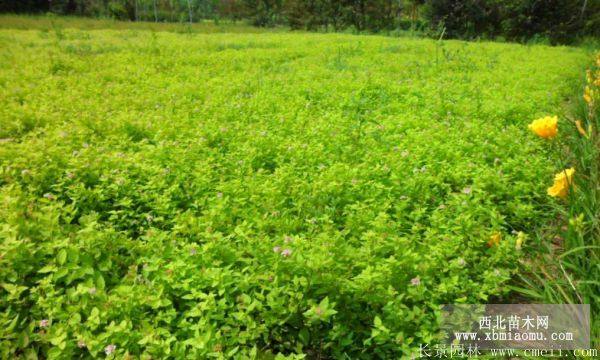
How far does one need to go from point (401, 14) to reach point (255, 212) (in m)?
40.9

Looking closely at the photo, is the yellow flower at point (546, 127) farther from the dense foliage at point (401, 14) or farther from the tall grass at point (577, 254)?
the dense foliage at point (401, 14)

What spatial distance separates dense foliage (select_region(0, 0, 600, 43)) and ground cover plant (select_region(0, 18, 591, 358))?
13563mm

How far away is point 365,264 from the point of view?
249 cm

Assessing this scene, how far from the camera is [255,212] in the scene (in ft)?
10.8

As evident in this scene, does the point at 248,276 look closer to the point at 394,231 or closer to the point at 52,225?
the point at 394,231

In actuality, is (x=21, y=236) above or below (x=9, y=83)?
below

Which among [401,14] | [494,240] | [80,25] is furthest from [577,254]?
[401,14]

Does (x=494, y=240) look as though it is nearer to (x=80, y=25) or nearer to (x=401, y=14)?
(x=80, y=25)

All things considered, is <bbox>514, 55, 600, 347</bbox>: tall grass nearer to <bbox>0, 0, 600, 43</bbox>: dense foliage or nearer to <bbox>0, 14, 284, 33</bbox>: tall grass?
<bbox>0, 0, 600, 43</bbox>: dense foliage

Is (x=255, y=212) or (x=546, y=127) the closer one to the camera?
(x=546, y=127)

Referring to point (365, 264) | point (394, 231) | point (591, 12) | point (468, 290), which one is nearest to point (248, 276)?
point (365, 264)

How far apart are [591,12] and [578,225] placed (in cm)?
2990

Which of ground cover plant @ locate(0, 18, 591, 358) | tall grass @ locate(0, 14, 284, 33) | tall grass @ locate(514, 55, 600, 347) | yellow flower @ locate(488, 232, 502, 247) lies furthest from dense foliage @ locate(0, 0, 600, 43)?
yellow flower @ locate(488, 232, 502, 247)

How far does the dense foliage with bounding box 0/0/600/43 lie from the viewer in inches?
943
